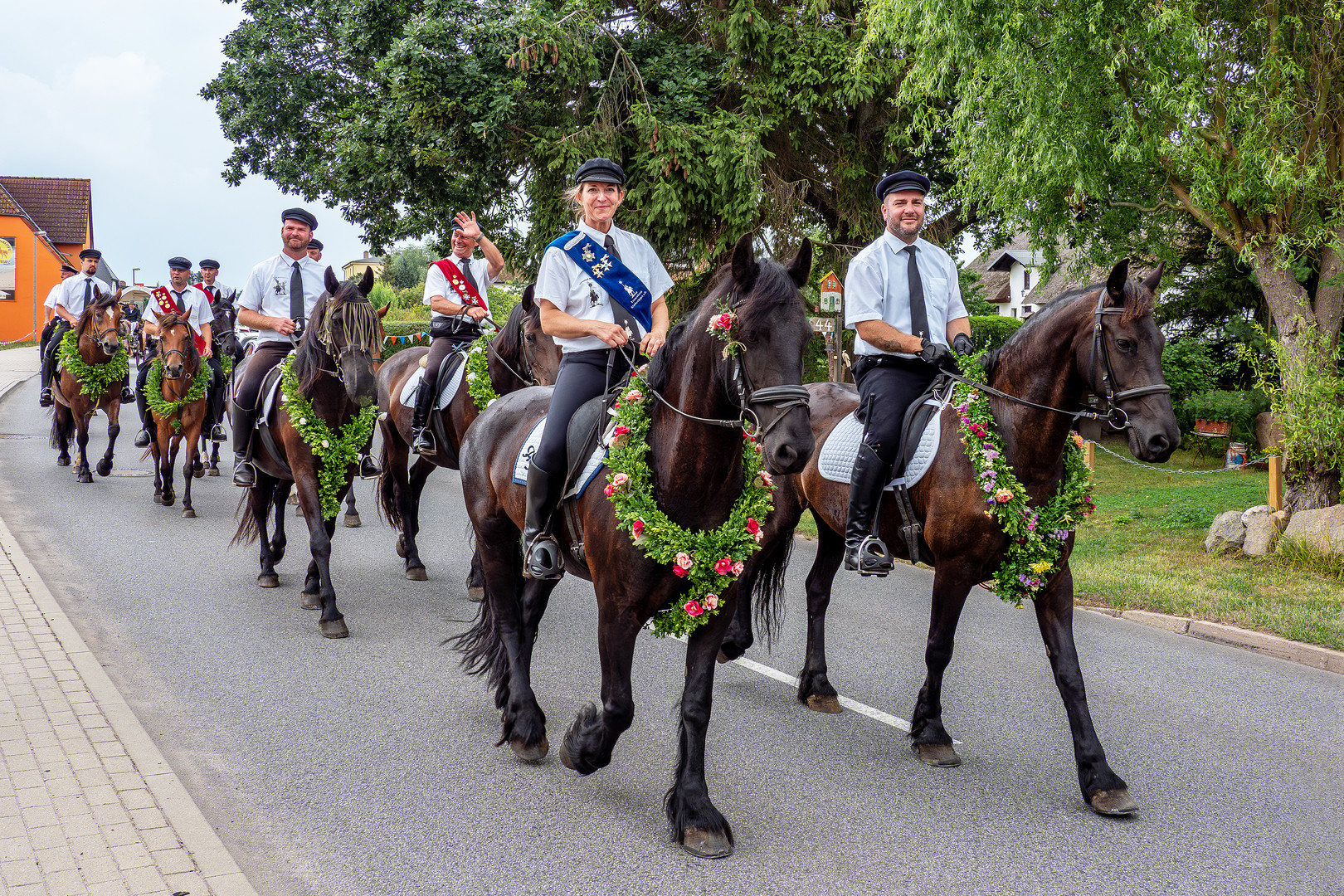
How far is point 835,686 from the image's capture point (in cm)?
622

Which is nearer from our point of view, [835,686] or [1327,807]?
[1327,807]

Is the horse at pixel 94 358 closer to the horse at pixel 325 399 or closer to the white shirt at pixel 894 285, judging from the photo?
the horse at pixel 325 399

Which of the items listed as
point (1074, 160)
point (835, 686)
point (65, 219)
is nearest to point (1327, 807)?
point (835, 686)

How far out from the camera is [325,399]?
7590 mm

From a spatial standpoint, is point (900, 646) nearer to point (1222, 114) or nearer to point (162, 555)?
point (162, 555)

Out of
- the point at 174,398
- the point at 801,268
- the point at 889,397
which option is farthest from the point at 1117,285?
the point at 174,398

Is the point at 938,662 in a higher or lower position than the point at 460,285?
lower

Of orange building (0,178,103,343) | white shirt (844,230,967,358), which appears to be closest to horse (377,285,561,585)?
white shirt (844,230,967,358)

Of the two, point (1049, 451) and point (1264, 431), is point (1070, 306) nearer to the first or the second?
point (1049, 451)

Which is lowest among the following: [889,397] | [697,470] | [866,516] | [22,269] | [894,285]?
[866,516]

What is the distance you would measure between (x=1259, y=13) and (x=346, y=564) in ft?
36.7

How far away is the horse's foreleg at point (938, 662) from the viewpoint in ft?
16.5

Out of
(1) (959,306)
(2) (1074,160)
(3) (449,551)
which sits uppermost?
(2) (1074,160)

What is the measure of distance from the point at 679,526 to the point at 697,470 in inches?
9.7
